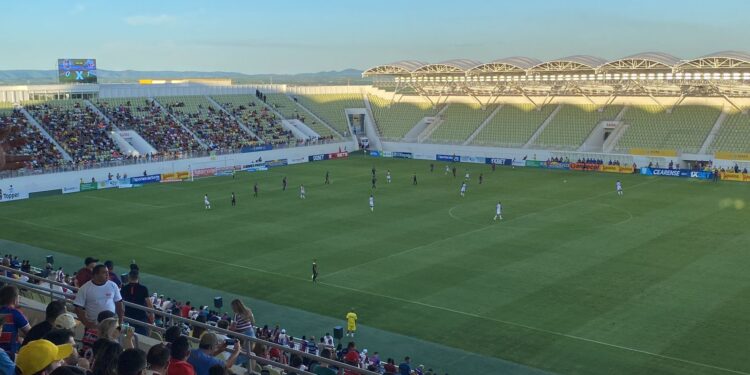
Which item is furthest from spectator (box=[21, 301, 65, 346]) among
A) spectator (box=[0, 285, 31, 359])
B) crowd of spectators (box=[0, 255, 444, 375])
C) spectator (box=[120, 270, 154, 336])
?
spectator (box=[120, 270, 154, 336])

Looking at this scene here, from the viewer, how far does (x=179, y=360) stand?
741 centimetres

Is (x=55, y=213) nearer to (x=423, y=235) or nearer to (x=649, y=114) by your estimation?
(x=423, y=235)

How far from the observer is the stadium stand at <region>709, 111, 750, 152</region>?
56.8 meters

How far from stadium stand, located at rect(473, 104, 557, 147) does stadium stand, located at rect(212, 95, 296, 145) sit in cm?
1940

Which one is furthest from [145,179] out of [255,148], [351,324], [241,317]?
[241,317]

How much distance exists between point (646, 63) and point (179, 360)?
5786 cm

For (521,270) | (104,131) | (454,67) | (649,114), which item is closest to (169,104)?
(104,131)

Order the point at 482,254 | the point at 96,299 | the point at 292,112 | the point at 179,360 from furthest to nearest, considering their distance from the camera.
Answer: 1. the point at 292,112
2. the point at 482,254
3. the point at 96,299
4. the point at 179,360

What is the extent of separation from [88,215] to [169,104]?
32.1 m

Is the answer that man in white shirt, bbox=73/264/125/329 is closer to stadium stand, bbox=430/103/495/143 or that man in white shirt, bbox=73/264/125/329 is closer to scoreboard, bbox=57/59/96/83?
stadium stand, bbox=430/103/495/143

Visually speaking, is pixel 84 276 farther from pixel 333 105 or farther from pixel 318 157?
pixel 333 105

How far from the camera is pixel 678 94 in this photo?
64.4 metres

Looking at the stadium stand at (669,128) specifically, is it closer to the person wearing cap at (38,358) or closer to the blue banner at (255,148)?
the blue banner at (255,148)

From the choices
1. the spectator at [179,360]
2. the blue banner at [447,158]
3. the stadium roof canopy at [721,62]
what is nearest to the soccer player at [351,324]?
the spectator at [179,360]
